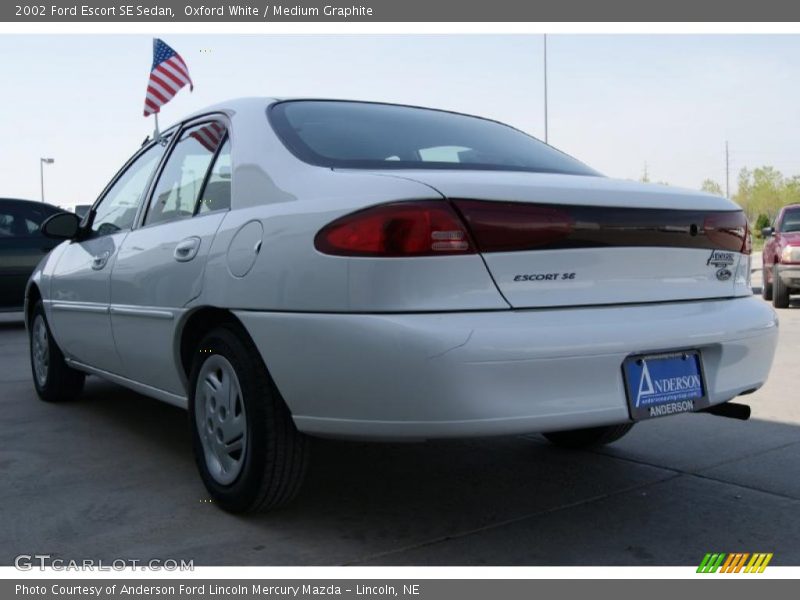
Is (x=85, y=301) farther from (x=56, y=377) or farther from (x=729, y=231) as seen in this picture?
(x=729, y=231)

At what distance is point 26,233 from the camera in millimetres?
10844

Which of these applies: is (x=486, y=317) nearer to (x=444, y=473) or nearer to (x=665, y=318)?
(x=665, y=318)

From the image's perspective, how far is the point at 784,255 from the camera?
38.2 ft

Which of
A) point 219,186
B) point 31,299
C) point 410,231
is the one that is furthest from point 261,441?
point 31,299

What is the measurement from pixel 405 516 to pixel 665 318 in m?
1.18

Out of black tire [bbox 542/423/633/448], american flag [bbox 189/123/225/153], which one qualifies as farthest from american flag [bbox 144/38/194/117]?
black tire [bbox 542/423/633/448]

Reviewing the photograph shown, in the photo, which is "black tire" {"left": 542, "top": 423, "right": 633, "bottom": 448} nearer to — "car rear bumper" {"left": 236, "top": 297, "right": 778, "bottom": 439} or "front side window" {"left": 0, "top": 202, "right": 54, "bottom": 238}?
"car rear bumper" {"left": 236, "top": 297, "right": 778, "bottom": 439}

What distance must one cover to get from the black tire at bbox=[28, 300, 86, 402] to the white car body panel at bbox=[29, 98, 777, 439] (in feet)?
8.26

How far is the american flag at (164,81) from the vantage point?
15.9 metres

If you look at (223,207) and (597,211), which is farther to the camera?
(223,207)

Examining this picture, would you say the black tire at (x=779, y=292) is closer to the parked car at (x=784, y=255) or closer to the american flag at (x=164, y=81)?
A: the parked car at (x=784, y=255)

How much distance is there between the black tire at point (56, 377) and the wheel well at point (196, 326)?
2.10 metres

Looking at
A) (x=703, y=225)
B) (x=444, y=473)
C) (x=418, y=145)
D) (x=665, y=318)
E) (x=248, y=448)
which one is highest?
(x=418, y=145)
